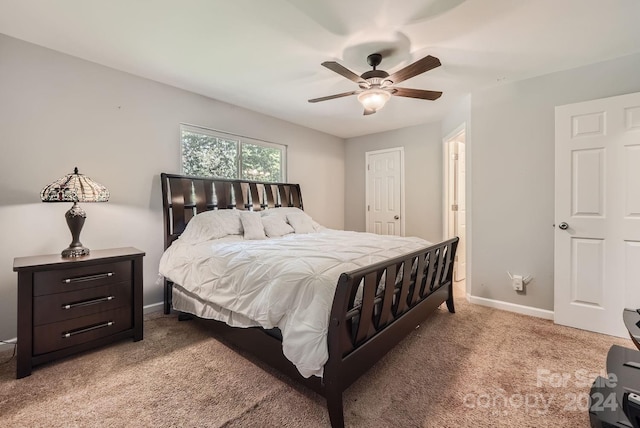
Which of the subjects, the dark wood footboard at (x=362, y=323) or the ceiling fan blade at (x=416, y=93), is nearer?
the dark wood footboard at (x=362, y=323)

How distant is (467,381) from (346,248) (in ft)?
3.99

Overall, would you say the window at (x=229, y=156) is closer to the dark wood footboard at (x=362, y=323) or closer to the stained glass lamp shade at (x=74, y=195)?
the stained glass lamp shade at (x=74, y=195)

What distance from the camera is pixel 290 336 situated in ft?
5.12

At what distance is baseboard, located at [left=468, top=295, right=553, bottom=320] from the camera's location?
2891mm

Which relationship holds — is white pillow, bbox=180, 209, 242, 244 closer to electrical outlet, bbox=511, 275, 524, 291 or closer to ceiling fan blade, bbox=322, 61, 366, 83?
ceiling fan blade, bbox=322, 61, 366, 83

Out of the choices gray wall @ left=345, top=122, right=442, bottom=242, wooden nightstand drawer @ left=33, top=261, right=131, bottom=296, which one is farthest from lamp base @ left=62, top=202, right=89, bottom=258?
gray wall @ left=345, top=122, right=442, bottom=242

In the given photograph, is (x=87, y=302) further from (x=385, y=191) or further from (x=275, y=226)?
(x=385, y=191)

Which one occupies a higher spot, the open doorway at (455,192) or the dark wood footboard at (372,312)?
the open doorway at (455,192)

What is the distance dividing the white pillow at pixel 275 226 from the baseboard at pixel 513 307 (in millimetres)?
2405

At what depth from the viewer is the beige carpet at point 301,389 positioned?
153 cm

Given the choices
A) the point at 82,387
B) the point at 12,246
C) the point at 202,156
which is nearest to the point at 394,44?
the point at 202,156

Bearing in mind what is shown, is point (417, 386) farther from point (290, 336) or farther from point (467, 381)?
point (290, 336)

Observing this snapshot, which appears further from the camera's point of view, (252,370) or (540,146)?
(540,146)

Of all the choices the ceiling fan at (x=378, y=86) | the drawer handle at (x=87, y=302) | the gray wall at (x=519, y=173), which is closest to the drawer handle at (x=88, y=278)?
the drawer handle at (x=87, y=302)
